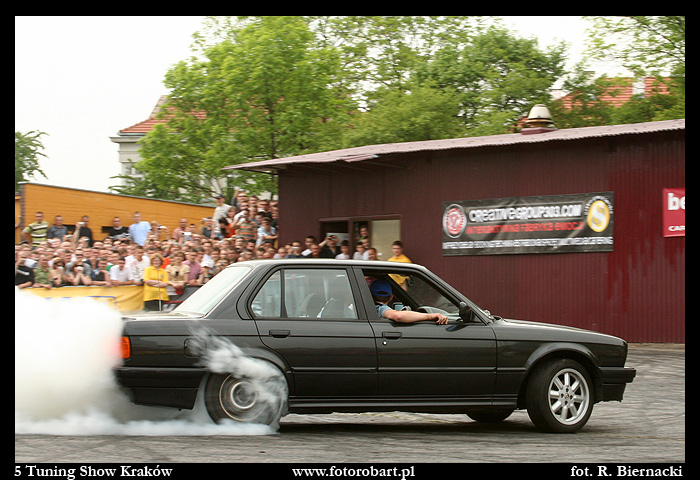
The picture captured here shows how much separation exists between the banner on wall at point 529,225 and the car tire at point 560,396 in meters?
9.24

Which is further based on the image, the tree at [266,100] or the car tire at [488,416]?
the tree at [266,100]

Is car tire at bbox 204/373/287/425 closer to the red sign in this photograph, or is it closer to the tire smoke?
the tire smoke

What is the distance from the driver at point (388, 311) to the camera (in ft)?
25.7

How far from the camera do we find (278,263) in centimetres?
783

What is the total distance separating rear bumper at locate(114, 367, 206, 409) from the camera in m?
7.13

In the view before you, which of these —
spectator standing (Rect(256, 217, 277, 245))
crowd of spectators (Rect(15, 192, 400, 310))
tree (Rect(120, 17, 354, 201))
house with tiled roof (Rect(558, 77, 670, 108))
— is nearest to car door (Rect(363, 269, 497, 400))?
crowd of spectators (Rect(15, 192, 400, 310))

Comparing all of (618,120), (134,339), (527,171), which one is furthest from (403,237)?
(618,120)

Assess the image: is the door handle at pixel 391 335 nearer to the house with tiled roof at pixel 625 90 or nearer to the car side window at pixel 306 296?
the car side window at pixel 306 296

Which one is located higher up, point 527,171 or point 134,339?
point 527,171


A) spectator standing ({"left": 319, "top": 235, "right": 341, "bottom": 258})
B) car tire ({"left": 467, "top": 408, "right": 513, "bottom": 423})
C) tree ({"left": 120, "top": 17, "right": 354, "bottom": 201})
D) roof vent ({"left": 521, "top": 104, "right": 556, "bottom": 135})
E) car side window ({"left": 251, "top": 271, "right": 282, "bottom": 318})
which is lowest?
car tire ({"left": 467, "top": 408, "right": 513, "bottom": 423})

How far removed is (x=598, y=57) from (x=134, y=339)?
106 feet

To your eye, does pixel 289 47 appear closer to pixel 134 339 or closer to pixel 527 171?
pixel 527 171

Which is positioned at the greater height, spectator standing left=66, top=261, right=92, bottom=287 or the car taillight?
A: spectator standing left=66, top=261, right=92, bottom=287

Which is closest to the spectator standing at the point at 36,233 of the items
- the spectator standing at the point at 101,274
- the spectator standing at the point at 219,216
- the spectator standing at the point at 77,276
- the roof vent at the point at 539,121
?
the spectator standing at the point at 77,276
